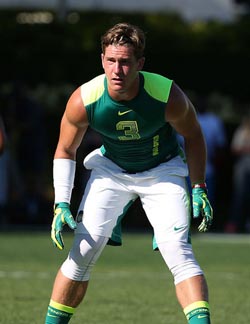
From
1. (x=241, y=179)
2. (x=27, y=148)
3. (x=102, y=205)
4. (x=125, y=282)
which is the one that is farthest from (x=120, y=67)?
(x=27, y=148)

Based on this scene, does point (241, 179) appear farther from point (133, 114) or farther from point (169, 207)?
point (133, 114)

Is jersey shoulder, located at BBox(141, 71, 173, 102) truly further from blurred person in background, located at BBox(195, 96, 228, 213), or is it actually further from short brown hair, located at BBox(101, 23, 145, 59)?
blurred person in background, located at BBox(195, 96, 228, 213)

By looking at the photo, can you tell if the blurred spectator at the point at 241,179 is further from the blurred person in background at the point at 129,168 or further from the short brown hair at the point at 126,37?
the short brown hair at the point at 126,37

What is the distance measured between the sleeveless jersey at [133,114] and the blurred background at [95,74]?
33.2 ft

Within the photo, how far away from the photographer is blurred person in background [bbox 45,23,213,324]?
7.30 m

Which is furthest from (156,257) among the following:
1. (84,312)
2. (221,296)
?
(84,312)

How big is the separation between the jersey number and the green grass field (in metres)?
1.85

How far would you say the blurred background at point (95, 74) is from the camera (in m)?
18.7

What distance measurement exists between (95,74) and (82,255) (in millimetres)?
13240

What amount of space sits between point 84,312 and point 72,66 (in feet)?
37.6

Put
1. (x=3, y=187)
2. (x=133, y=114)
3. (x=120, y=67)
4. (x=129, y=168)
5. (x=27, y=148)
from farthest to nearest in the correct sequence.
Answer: (x=27, y=148)
(x=3, y=187)
(x=129, y=168)
(x=133, y=114)
(x=120, y=67)

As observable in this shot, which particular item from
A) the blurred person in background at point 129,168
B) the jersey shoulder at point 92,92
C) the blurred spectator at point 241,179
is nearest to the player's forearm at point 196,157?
the blurred person in background at point 129,168

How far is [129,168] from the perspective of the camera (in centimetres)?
773

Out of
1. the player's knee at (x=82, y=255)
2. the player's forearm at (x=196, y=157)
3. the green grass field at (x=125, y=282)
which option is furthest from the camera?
the green grass field at (x=125, y=282)
